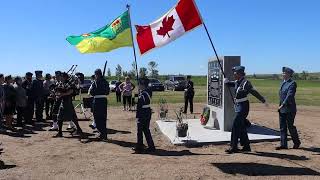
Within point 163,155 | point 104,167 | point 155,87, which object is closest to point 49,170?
point 104,167

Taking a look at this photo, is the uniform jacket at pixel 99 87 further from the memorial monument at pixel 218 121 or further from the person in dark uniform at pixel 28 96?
the person in dark uniform at pixel 28 96

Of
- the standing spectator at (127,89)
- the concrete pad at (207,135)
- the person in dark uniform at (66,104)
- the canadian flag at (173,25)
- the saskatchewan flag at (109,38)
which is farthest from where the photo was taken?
the standing spectator at (127,89)

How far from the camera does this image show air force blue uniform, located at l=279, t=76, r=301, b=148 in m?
11.9

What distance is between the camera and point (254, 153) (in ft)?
37.7

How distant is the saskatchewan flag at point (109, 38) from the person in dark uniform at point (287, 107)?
4359mm

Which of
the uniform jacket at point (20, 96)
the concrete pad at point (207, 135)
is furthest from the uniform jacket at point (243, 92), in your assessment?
the uniform jacket at point (20, 96)

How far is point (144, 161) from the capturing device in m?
10.7

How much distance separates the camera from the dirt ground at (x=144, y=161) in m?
9.38

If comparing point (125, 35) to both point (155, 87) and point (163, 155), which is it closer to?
point (163, 155)

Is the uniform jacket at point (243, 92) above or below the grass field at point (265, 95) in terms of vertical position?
above

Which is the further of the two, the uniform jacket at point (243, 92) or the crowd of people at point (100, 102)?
the crowd of people at point (100, 102)

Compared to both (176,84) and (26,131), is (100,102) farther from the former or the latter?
(176,84)

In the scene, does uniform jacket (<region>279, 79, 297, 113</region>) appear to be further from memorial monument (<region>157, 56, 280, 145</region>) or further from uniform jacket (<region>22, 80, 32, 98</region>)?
uniform jacket (<region>22, 80, 32, 98</region>)

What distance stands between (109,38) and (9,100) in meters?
4.70
